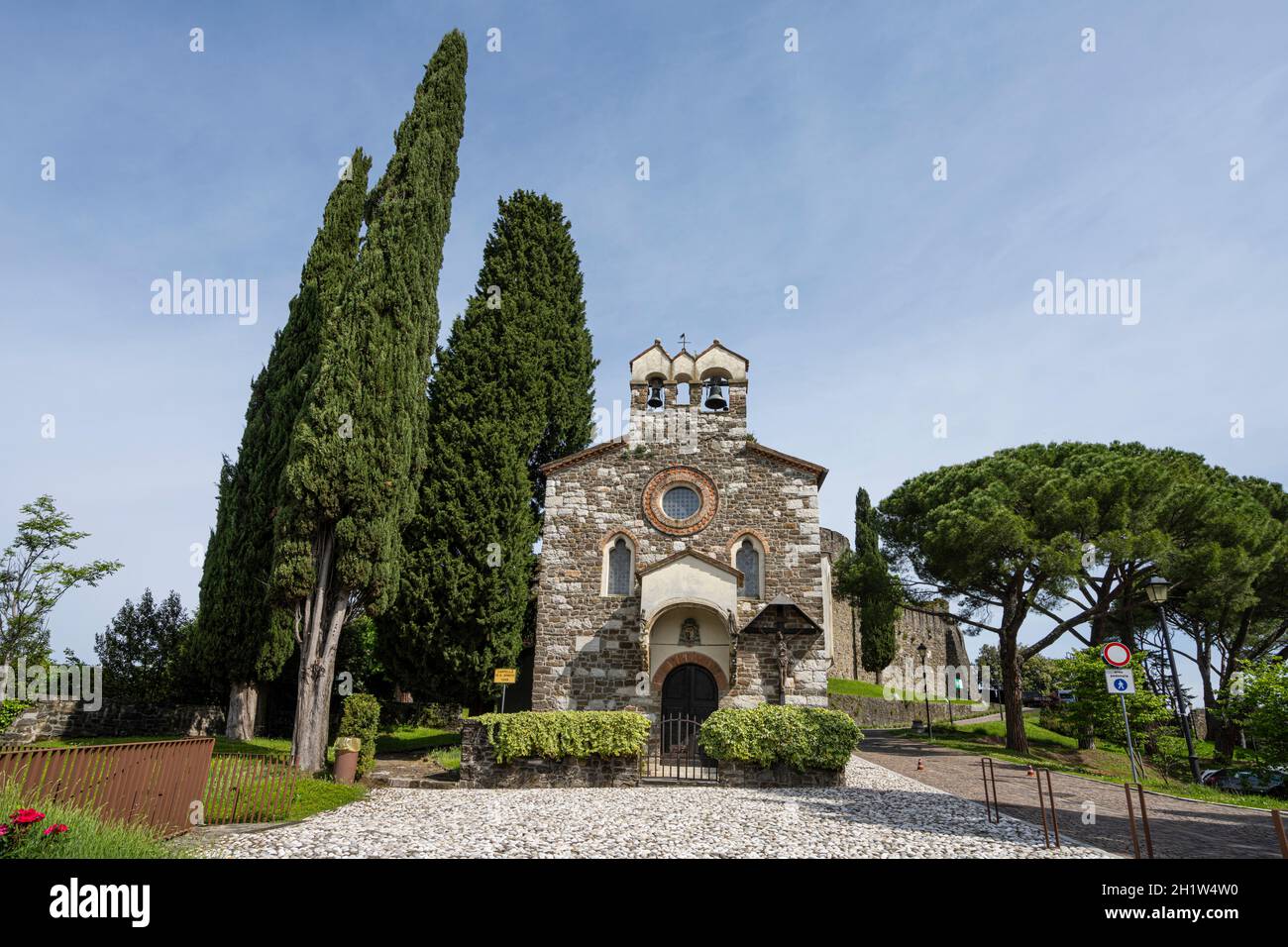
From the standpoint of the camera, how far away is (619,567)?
18.9m

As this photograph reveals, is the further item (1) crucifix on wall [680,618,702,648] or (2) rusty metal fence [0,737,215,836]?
(1) crucifix on wall [680,618,702,648]

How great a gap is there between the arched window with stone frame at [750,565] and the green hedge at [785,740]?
4369 millimetres

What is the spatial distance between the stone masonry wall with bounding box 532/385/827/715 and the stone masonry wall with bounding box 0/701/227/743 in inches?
422

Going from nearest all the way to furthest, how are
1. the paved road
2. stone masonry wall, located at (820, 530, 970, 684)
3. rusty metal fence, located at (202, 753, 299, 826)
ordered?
the paved road, rusty metal fence, located at (202, 753, 299, 826), stone masonry wall, located at (820, 530, 970, 684)

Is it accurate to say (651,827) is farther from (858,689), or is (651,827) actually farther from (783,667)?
(858,689)

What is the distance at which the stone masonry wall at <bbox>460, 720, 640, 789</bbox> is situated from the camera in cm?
1368

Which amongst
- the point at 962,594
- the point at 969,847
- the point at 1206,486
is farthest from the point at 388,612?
the point at 1206,486

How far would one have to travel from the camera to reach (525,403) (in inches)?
891

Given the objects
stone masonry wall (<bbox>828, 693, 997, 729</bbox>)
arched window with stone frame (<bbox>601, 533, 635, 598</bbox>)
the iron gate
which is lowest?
stone masonry wall (<bbox>828, 693, 997, 729</bbox>)

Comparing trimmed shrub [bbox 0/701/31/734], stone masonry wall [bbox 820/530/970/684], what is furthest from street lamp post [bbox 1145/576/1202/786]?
trimmed shrub [bbox 0/701/31/734]

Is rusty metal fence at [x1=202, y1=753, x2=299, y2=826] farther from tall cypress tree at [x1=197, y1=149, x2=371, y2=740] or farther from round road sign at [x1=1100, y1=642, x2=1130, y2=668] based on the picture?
round road sign at [x1=1100, y1=642, x2=1130, y2=668]

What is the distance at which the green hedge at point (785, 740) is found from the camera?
45.1 feet

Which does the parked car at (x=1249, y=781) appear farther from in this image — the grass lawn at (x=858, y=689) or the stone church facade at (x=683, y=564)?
the grass lawn at (x=858, y=689)

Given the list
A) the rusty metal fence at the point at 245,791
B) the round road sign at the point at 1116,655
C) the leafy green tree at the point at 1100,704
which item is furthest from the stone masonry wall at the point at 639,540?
the leafy green tree at the point at 1100,704
